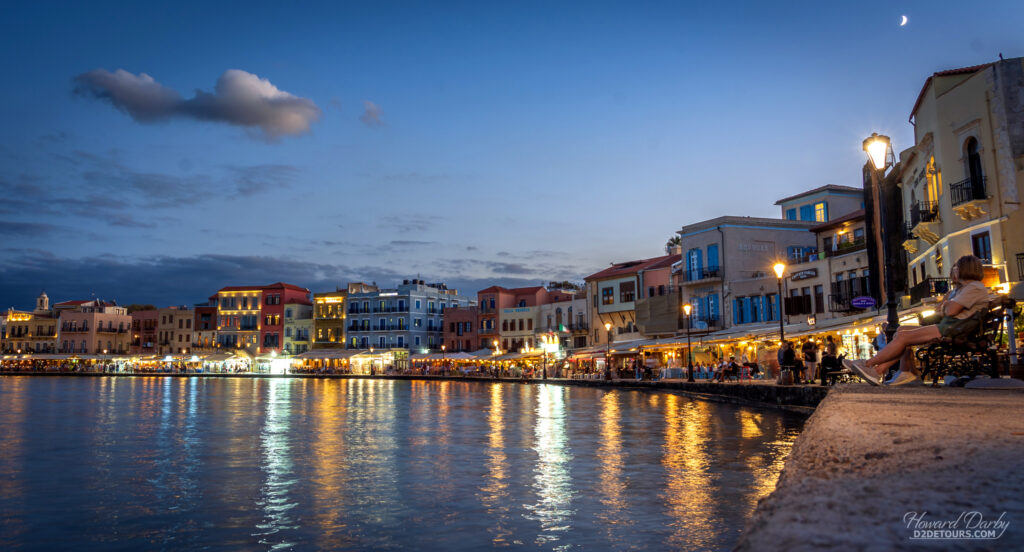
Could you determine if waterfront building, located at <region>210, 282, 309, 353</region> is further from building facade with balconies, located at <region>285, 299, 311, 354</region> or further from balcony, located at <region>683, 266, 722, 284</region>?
balcony, located at <region>683, 266, 722, 284</region>

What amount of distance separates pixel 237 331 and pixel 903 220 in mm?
86239

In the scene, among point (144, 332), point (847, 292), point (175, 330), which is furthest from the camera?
point (144, 332)

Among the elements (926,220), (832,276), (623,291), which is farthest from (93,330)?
(926,220)

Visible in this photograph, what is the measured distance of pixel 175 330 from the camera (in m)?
105

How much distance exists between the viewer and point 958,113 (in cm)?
2244

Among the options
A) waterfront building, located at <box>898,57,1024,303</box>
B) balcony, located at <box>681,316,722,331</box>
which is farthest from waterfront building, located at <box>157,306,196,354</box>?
waterfront building, located at <box>898,57,1024,303</box>

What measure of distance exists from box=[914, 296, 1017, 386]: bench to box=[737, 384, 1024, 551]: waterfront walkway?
4.43 m

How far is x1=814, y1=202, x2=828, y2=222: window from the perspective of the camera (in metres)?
46.9

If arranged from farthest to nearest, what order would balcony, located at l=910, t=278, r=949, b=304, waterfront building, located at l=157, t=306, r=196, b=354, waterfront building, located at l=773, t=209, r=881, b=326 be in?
waterfront building, located at l=157, t=306, r=196, b=354, waterfront building, located at l=773, t=209, r=881, b=326, balcony, located at l=910, t=278, r=949, b=304

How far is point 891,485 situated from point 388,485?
6920 millimetres

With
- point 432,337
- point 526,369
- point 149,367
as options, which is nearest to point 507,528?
point 526,369

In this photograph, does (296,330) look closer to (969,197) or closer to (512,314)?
(512,314)

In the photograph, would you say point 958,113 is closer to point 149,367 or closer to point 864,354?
point 864,354

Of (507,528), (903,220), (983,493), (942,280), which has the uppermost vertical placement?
(903,220)
